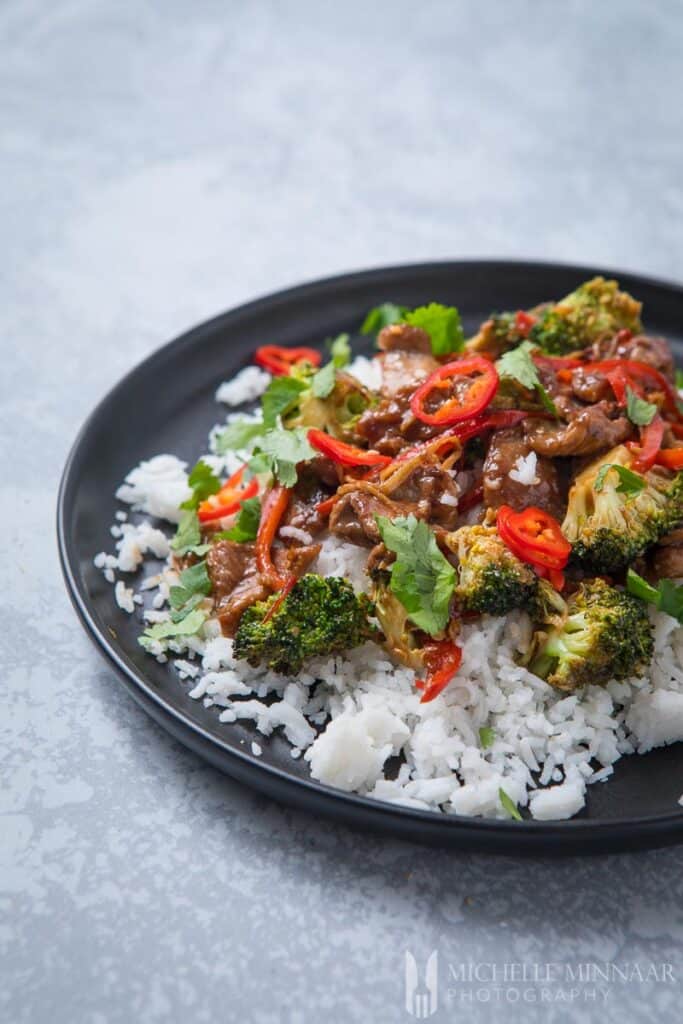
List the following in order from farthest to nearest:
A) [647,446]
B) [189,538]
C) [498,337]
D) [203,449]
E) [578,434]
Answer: [203,449]
[498,337]
[189,538]
[647,446]
[578,434]

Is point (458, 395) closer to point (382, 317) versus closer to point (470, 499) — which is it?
point (470, 499)

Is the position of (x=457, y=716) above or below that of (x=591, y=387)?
below

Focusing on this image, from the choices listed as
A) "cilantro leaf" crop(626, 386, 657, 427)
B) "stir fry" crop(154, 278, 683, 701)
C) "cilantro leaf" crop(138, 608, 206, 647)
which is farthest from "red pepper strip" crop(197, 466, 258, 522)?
"cilantro leaf" crop(626, 386, 657, 427)

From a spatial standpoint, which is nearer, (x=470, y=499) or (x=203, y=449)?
(x=470, y=499)

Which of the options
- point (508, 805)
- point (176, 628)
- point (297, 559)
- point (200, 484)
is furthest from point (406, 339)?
point (508, 805)

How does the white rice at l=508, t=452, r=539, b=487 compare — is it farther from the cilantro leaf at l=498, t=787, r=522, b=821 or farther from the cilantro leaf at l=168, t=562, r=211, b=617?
the cilantro leaf at l=168, t=562, r=211, b=617

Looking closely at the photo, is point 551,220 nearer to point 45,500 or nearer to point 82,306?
point 82,306

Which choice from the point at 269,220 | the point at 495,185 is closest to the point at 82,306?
the point at 269,220

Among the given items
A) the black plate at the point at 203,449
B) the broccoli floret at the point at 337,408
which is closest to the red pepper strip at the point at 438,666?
the black plate at the point at 203,449
